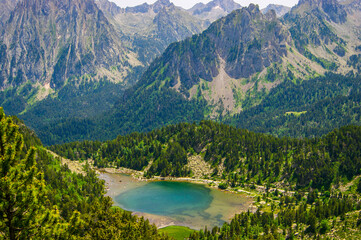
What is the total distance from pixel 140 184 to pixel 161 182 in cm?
1367

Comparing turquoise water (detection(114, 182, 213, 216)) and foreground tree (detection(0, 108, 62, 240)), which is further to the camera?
turquoise water (detection(114, 182, 213, 216))

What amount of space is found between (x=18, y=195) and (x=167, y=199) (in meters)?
138

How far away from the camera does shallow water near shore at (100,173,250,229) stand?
13662 cm

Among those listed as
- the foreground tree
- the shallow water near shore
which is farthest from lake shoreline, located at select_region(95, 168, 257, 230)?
the foreground tree

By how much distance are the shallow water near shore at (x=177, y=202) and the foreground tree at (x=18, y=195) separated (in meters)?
102

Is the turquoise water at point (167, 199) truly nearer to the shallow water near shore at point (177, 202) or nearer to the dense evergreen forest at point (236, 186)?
the shallow water near shore at point (177, 202)

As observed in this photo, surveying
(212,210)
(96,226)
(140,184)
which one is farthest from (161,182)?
(96,226)

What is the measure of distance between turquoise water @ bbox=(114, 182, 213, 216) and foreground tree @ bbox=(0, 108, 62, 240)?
116 meters

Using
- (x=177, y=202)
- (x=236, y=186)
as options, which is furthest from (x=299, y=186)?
(x=177, y=202)

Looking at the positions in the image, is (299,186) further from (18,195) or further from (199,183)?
(18,195)

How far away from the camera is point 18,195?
102ft

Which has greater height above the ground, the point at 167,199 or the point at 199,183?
the point at 199,183

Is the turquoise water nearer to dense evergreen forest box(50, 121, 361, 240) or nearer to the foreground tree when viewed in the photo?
dense evergreen forest box(50, 121, 361, 240)

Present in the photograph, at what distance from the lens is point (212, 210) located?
479ft
